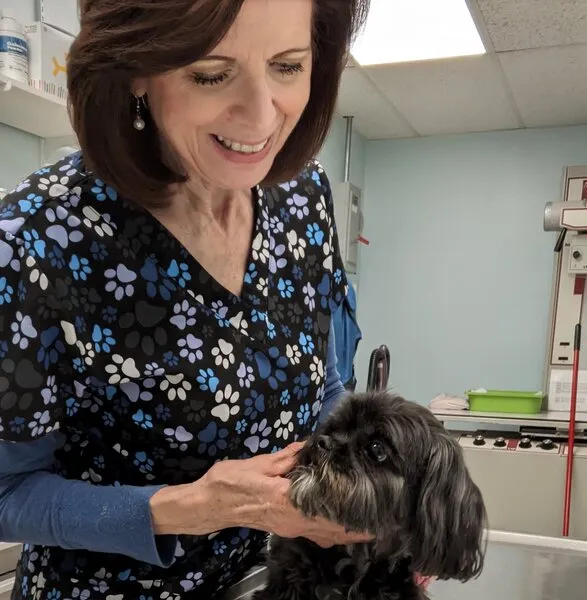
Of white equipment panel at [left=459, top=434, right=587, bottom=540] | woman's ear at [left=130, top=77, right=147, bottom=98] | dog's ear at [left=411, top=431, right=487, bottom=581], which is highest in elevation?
woman's ear at [left=130, top=77, right=147, bottom=98]

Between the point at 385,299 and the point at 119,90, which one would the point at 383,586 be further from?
the point at 385,299

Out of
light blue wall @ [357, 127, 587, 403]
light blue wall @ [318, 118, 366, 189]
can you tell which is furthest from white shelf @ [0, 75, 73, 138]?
light blue wall @ [357, 127, 587, 403]

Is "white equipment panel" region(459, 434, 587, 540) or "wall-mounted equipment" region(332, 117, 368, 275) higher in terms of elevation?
"wall-mounted equipment" region(332, 117, 368, 275)

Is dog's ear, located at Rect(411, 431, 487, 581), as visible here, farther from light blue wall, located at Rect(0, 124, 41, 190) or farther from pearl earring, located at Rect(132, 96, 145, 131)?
light blue wall, located at Rect(0, 124, 41, 190)

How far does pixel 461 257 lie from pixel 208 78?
14.8 ft

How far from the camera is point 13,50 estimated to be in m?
2.05

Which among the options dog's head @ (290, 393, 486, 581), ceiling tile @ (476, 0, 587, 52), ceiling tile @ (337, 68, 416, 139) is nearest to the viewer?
dog's head @ (290, 393, 486, 581)

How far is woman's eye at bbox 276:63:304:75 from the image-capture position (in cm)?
93

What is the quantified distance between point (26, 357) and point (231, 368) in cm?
30

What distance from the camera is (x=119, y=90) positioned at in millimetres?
873

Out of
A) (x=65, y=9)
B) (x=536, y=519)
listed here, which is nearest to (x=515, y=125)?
(x=536, y=519)

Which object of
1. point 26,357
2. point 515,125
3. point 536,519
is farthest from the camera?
point 515,125

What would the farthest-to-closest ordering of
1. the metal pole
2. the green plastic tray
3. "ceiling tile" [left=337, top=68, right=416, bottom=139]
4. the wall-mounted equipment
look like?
the metal pole, the wall-mounted equipment, "ceiling tile" [left=337, top=68, right=416, bottom=139], the green plastic tray

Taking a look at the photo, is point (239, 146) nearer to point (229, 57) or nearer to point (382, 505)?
point (229, 57)
